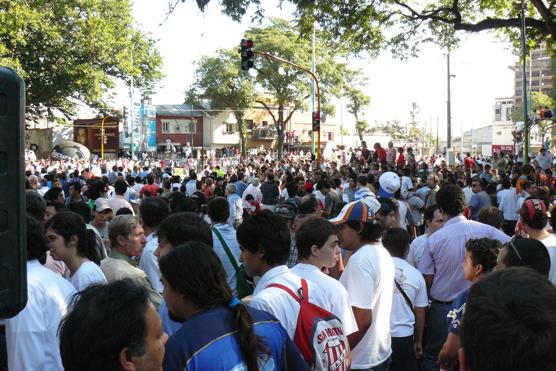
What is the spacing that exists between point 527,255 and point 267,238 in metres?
1.63

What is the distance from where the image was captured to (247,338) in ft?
7.98

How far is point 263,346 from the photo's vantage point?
2.54 m

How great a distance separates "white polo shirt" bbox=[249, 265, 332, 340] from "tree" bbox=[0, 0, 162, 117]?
2703 cm

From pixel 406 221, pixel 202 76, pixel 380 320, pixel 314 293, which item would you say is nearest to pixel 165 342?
pixel 314 293

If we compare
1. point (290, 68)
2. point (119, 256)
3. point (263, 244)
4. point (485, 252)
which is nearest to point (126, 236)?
point (119, 256)

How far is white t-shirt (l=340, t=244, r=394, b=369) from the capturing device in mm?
3902

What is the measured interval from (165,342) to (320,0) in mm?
12463

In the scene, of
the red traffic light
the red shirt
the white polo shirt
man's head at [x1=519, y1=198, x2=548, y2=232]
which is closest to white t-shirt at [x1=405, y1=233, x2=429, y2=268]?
man's head at [x1=519, y1=198, x2=548, y2=232]

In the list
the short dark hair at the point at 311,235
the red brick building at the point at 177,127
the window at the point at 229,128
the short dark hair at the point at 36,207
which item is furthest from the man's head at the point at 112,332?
the window at the point at 229,128

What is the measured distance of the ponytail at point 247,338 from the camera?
2420mm


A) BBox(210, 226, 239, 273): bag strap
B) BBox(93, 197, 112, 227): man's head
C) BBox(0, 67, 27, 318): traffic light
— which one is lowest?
BBox(210, 226, 239, 273): bag strap

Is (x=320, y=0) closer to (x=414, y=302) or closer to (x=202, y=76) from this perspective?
(x=414, y=302)

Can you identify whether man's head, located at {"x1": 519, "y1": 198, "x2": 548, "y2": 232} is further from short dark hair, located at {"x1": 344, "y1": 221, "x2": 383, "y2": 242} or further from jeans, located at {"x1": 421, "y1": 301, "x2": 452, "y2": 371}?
short dark hair, located at {"x1": 344, "y1": 221, "x2": 383, "y2": 242}

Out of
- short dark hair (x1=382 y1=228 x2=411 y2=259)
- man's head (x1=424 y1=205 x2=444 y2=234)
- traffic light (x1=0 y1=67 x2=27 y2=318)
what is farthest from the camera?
man's head (x1=424 y1=205 x2=444 y2=234)
